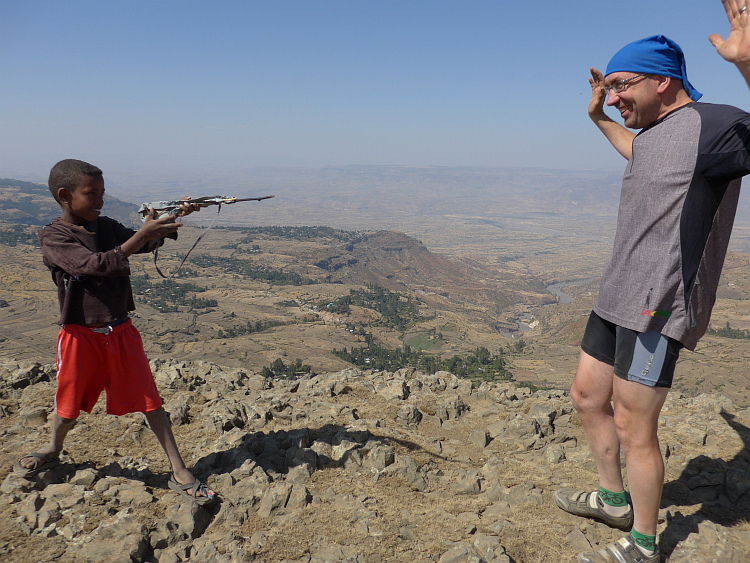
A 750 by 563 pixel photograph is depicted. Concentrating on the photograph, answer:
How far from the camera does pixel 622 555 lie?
2.90 meters

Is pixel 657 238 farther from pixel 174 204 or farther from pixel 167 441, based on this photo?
pixel 167 441

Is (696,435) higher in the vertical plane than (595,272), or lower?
higher

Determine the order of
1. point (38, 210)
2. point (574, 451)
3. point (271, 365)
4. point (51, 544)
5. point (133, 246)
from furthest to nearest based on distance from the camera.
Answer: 1. point (38, 210)
2. point (271, 365)
3. point (574, 451)
4. point (133, 246)
5. point (51, 544)

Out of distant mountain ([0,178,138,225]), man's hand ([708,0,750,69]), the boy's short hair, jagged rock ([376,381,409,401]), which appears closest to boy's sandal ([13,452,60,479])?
the boy's short hair

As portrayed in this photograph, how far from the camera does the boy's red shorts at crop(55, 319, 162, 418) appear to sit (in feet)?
11.7

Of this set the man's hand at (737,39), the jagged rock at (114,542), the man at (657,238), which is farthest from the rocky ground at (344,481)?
the man's hand at (737,39)

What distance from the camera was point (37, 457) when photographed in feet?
12.5

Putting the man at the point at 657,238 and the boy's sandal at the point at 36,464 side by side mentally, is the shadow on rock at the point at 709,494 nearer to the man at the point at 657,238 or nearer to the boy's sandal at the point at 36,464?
the man at the point at 657,238

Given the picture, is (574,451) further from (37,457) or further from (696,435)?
(37,457)

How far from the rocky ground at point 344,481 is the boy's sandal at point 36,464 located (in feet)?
0.19

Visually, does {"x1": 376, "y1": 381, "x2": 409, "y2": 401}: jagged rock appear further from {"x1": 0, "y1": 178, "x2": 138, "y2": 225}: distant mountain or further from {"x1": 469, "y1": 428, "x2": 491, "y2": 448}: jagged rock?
{"x1": 0, "y1": 178, "x2": 138, "y2": 225}: distant mountain

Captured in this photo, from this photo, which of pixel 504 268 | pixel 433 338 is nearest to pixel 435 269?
pixel 504 268

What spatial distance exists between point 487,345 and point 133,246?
67.7 meters

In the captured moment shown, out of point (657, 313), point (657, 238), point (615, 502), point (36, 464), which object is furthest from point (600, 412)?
point (36, 464)
